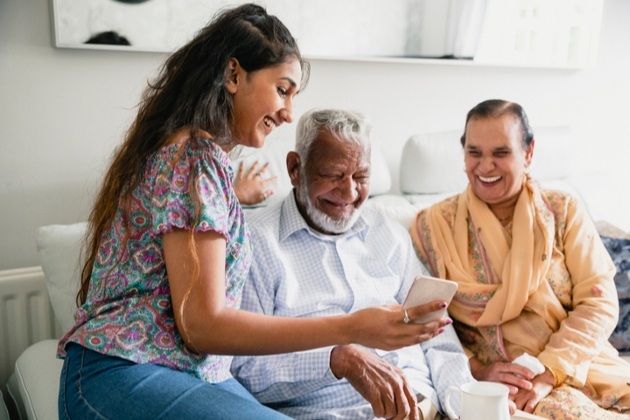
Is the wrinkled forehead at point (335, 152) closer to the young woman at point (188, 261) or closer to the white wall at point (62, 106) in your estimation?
the young woman at point (188, 261)

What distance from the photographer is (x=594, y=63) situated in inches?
121

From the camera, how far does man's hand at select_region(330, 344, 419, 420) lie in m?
1.39

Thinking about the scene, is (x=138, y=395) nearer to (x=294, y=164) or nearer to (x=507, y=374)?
(x=294, y=164)

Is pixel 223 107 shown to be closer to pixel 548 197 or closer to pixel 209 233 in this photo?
pixel 209 233

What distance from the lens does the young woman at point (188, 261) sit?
1.12m

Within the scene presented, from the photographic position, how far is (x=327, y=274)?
1701 mm

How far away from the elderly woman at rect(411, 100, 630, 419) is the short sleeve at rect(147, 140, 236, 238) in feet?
3.00

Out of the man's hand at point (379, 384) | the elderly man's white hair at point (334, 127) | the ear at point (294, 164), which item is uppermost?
the elderly man's white hair at point (334, 127)

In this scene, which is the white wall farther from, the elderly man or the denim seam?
the denim seam

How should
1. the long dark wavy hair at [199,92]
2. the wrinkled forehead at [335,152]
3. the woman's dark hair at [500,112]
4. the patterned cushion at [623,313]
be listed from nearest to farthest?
1. the long dark wavy hair at [199,92]
2. the wrinkled forehead at [335,152]
3. the woman's dark hair at [500,112]
4. the patterned cushion at [623,313]

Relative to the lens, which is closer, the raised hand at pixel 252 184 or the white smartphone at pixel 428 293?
the white smartphone at pixel 428 293

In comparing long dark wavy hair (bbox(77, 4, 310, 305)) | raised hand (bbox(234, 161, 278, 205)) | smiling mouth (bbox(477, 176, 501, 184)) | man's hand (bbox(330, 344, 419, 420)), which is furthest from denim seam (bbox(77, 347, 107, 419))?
smiling mouth (bbox(477, 176, 501, 184))

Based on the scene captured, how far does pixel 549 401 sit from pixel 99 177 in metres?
1.43

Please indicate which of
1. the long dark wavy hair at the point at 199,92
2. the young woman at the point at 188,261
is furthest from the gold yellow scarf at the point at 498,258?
the long dark wavy hair at the point at 199,92
